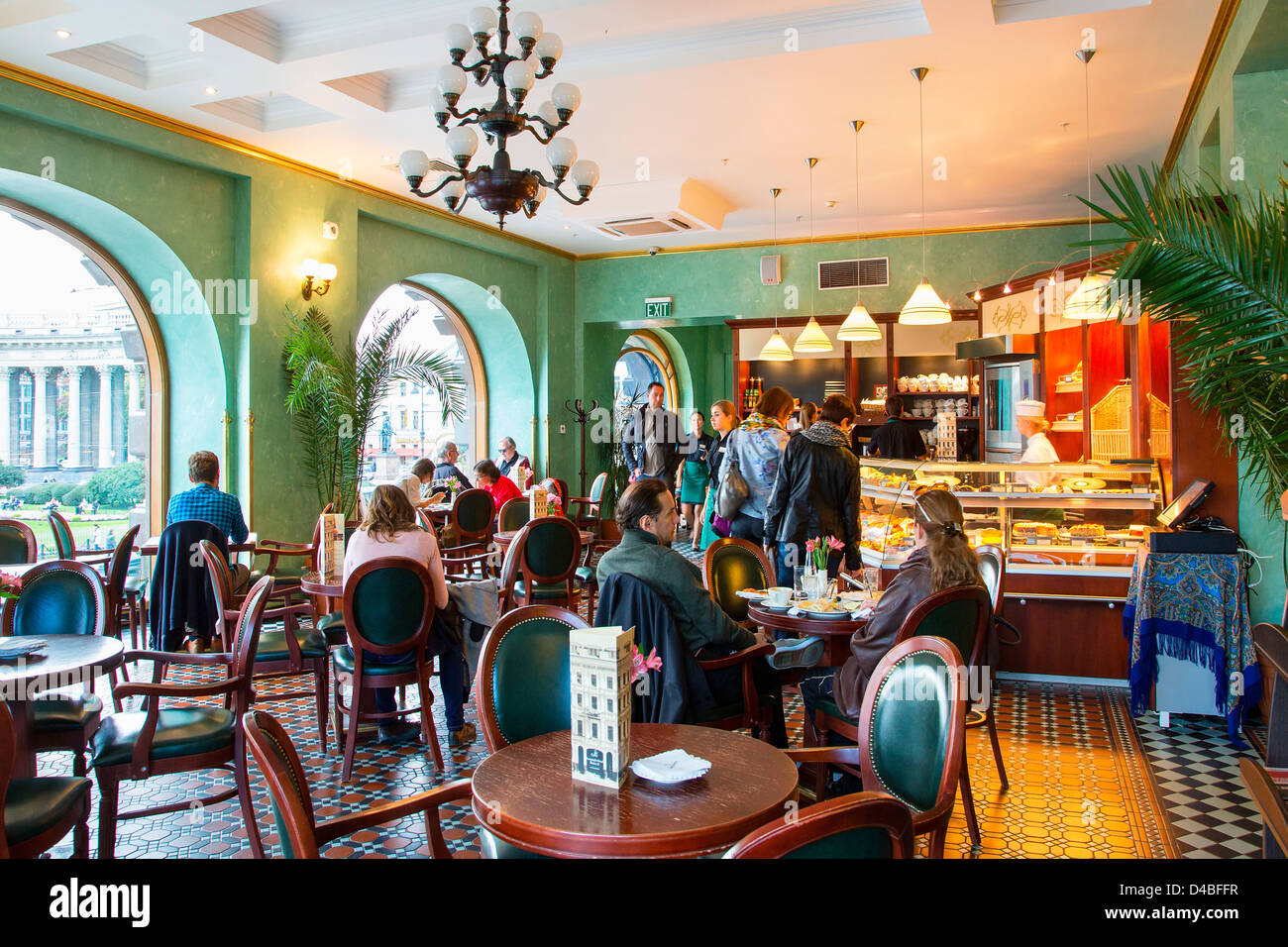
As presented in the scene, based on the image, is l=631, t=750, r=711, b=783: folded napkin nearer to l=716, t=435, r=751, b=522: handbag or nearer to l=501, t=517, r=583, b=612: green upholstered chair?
l=501, t=517, r=583, b=612: green upholstered chair

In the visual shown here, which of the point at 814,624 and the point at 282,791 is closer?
the point at 282,791

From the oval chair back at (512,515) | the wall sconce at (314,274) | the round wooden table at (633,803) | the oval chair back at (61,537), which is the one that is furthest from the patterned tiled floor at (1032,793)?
the wall sconce at (314,274)

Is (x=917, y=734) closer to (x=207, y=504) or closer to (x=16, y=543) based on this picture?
(x=207, y=504)

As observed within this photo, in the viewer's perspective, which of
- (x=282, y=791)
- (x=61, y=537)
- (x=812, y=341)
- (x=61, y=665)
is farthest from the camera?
(x=812, y=341)

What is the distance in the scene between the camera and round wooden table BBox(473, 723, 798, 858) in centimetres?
183

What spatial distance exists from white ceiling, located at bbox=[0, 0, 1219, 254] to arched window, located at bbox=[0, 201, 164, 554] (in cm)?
141

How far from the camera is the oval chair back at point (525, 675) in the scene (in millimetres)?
2736

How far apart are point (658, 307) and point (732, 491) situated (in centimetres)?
567

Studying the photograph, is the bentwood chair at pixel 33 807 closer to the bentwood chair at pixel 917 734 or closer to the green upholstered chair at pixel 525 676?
the green upholstered chair at pixel 525 676

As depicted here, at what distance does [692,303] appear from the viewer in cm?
1154

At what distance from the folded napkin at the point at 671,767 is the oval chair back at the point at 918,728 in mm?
530

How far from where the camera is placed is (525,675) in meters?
2.82

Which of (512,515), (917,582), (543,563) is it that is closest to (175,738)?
(917,582)
